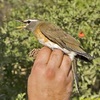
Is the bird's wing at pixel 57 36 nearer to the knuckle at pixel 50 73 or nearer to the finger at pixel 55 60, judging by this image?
the finger at pixel 55 60

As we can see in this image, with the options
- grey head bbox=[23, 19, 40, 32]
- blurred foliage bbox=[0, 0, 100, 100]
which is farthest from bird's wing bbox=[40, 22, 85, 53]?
blurred foliage bbox=[0, 0, 100, 100]

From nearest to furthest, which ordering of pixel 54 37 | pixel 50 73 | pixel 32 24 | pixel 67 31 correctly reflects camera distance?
pixel 50 73 < pixel 54 37 < pixel 32 24 < pixel 67 31

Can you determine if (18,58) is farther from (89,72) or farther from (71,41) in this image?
(71,41)

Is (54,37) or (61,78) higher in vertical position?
(61,78)

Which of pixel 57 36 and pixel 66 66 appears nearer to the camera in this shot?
pixel 66 66

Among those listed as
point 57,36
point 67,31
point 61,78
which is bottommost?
point 67,31

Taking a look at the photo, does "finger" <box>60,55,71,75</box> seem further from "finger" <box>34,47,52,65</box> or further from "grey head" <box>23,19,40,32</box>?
"grey head" <box>23,19,40,32</box>

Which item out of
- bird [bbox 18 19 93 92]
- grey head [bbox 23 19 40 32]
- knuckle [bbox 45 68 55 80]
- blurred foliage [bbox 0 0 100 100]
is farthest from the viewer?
blurred foliage [bbox 0 0 100 100]

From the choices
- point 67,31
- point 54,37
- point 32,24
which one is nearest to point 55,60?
point 54,37

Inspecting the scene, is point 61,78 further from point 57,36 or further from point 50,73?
point 57,36

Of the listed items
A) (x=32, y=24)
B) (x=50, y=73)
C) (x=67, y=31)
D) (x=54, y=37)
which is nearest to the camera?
(x=50, y=73)
